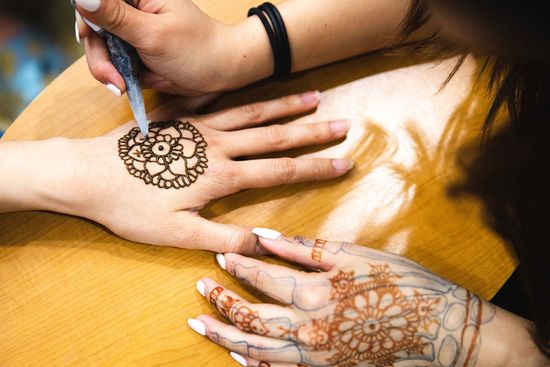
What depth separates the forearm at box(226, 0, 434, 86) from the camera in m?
0.98

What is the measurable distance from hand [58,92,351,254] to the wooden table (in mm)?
37

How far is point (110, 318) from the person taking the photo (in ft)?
2.76

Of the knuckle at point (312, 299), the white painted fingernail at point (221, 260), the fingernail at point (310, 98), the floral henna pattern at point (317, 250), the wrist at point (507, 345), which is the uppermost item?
the fingernail at point (310, 98)

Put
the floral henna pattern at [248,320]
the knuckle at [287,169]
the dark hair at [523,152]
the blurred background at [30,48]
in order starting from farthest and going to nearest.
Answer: the blurred background at [30,48], the knuckle at [287,169], the floral henna pattern at [248,320], the dark hair at [523,152]

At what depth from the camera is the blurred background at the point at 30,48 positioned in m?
1.69

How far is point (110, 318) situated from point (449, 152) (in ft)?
2.38

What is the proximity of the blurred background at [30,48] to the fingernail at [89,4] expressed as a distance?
1.14m

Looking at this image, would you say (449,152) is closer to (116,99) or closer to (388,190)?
(388,190)

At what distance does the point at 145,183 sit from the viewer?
88 centimetres

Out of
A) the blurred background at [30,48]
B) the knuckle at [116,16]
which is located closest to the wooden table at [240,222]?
the knuckle at [116,16]

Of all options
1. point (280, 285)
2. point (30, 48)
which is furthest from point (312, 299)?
point (30, 48)

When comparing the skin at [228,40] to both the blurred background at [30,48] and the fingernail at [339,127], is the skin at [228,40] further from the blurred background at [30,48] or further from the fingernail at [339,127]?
the blurred background at [30,48]

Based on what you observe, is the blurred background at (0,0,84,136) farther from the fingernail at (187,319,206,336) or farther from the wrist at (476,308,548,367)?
the wrist at (476,308,548,367)

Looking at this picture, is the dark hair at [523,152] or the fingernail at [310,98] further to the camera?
the fingernail at [310,98]
